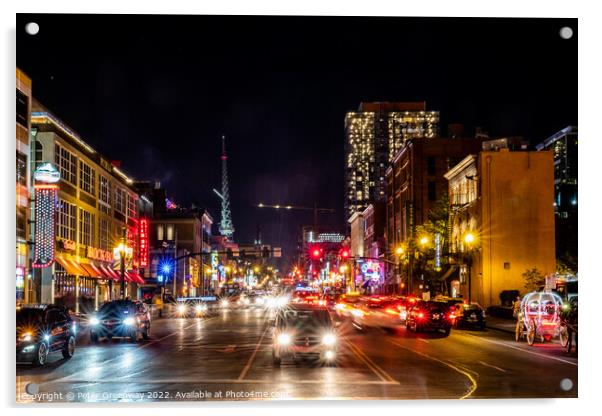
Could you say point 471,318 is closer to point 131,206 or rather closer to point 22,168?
point 22,168

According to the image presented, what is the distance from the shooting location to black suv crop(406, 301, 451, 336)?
42281 millimetres

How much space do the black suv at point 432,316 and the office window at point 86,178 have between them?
110 feet

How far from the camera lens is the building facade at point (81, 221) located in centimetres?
5531

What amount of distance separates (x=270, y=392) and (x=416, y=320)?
25806 mm

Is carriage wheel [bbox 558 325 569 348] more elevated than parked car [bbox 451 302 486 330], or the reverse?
carriage wheel [bbox 558 325 569 348]

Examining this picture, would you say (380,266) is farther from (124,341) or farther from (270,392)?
(270,392)

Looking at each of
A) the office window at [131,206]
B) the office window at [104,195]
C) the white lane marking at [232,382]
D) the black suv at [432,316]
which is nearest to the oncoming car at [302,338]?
the white lane marking at [232,382]

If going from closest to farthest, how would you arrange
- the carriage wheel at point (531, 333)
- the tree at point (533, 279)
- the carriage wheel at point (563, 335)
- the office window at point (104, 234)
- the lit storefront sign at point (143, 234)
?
the carriage wheel at point (563, 335), the carriage wheel at point (531, 333), the tree at point (533, 279), the office window at point (104, 234), the lit storefront sign at point (143, 234)

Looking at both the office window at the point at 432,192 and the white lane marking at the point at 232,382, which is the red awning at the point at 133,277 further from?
the white lane marking at the point at 232,382

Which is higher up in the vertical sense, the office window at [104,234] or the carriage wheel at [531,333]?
the office window at [104,234]

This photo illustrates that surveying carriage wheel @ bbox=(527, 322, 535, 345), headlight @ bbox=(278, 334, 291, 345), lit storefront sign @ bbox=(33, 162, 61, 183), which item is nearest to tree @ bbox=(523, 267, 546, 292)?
carriage wheel @ bbox=(527, 322, 535, 345)

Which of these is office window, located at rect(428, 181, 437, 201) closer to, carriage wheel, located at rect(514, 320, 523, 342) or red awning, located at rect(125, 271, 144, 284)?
red awning, located at rect(125, 271, 144, 284)

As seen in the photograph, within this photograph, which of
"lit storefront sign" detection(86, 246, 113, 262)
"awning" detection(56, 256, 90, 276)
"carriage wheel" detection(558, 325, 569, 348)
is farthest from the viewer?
"lit storefront sign" detection(86, 246, 113, 262)
